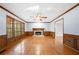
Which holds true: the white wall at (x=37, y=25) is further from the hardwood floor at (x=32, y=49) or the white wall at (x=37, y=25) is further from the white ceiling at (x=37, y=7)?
the hardwood floor at (x=32, y=49)

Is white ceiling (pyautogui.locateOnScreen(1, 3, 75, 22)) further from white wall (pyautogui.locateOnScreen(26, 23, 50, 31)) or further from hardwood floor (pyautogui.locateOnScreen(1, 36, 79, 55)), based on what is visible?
white wall (pyautogui.locateOnScreen(26, 23, 50, 31))

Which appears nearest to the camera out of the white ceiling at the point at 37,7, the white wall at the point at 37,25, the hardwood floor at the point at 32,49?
the hardwood floor at the point at 32,49

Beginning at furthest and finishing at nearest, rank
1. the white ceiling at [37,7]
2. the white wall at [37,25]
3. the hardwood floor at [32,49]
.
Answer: the white wall at [37,25] → the white ceiling at [37,7] → the hardwood floor at [32,49]

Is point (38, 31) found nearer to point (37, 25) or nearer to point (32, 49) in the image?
point (37, 25)

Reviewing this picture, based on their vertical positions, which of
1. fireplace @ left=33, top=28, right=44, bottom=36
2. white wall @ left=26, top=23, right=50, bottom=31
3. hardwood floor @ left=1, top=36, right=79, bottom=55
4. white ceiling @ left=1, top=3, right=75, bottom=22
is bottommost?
hardwood floor @ left=1, top=36, right=79, bottom=55

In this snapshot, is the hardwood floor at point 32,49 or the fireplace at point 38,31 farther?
the fireplace at point 38,31

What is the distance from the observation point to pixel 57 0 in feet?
11.5

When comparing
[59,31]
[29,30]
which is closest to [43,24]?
[29,30]

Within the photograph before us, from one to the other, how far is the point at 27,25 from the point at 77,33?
41.5 feet

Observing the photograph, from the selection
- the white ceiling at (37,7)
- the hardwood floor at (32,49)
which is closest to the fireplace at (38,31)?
the white ceiling at (37,7)

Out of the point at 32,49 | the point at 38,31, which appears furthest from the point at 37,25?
Result: the point at 32,49

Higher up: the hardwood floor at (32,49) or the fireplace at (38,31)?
the fireplace at (38,31)

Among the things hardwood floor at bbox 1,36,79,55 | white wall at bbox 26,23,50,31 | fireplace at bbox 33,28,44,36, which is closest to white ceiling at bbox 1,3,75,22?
hardwood floor at bbox 1,36,79,55

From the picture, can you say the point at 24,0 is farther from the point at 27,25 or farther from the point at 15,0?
the point at 27,25
